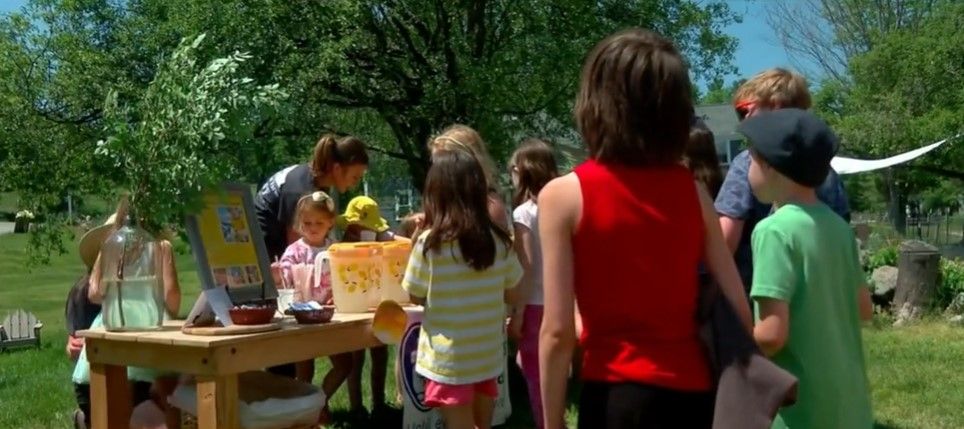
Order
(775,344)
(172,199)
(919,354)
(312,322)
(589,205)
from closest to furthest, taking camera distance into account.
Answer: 1. (589,205)
2. (775,344)
3. (172,199)
4. (312,322)
5. (919,354)

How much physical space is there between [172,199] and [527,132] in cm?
1199

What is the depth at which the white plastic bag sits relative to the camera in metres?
3.97

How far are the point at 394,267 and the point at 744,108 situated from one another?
1.71 meters

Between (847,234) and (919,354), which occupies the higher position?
(847,234)

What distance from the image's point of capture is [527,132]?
15.6 m

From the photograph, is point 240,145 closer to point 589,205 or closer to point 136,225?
point 136,225

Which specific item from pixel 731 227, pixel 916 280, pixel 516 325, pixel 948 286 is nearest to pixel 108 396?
pixel 516 325

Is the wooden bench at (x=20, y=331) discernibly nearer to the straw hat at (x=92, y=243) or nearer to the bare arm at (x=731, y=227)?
the straw hat at (x=92, y=243)

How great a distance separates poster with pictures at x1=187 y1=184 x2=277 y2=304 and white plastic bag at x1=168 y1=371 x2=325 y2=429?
0.39 m

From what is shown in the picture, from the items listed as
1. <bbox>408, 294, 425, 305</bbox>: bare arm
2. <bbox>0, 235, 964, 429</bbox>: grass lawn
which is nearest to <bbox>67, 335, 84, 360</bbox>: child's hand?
<bbox>0, 235, 964, 429</bbox>: grass lawn

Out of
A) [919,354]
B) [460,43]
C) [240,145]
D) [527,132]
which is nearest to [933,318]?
[919,354]

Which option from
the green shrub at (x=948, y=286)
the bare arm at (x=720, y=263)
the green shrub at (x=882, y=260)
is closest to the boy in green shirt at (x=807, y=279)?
the bare arm at (x=720, y=263)

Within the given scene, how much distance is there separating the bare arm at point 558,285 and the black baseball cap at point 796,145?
653 mm

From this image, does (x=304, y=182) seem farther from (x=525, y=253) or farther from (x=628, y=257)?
(x=628, y=257)
